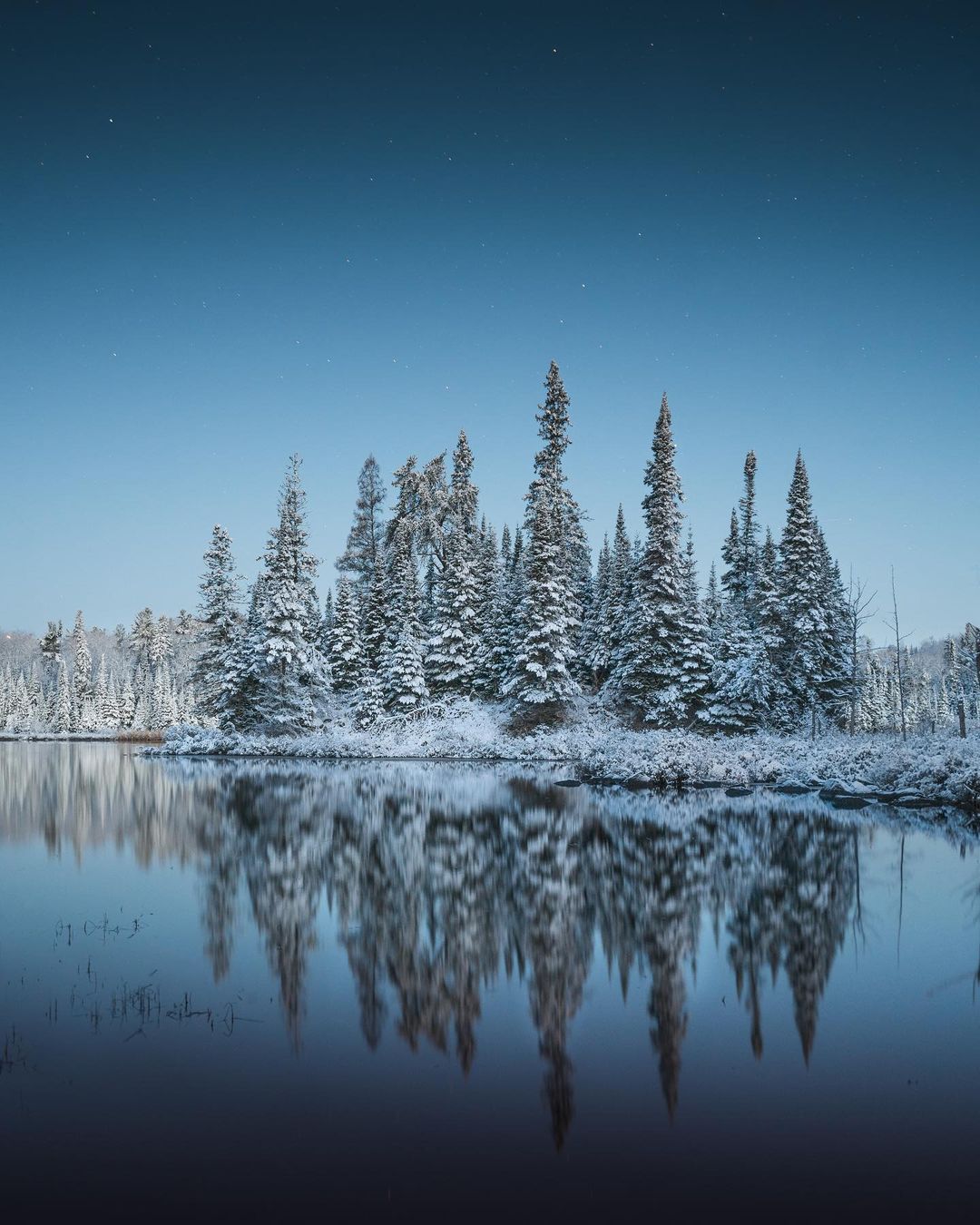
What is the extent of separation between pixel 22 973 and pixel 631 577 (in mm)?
45035

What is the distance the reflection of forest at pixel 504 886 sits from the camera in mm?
7957

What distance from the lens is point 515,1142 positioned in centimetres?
518

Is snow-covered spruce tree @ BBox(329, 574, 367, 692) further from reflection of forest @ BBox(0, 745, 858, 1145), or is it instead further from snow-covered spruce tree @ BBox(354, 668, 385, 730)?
reflection of forest @ BBox(0, 745, 858, 1145)

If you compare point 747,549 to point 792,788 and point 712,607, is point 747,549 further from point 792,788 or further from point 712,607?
point 792,788

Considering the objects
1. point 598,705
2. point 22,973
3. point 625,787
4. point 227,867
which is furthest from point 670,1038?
point 598,705

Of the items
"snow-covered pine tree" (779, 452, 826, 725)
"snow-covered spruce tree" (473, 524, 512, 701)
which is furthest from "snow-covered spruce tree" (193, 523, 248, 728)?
"snow-covered pine tree" (779, 452, 826, 725)

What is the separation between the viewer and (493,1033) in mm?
7047

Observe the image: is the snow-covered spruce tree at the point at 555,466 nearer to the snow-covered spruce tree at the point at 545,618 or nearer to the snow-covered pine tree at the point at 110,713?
the snow-covered spruce tree at the point at 545,618

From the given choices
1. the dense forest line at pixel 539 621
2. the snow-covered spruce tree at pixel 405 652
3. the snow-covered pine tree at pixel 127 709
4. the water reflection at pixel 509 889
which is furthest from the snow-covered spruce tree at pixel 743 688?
the snow-covered pine tree at pixel 127 709

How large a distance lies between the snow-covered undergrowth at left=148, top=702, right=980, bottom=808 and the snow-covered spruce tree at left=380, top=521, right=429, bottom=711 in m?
1.82

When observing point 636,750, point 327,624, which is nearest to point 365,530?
point 327,624

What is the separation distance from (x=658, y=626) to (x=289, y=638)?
22.7 m

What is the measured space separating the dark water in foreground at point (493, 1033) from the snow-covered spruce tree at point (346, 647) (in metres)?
40.1

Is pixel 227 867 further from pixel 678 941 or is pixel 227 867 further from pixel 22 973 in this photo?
pixel 678 941
